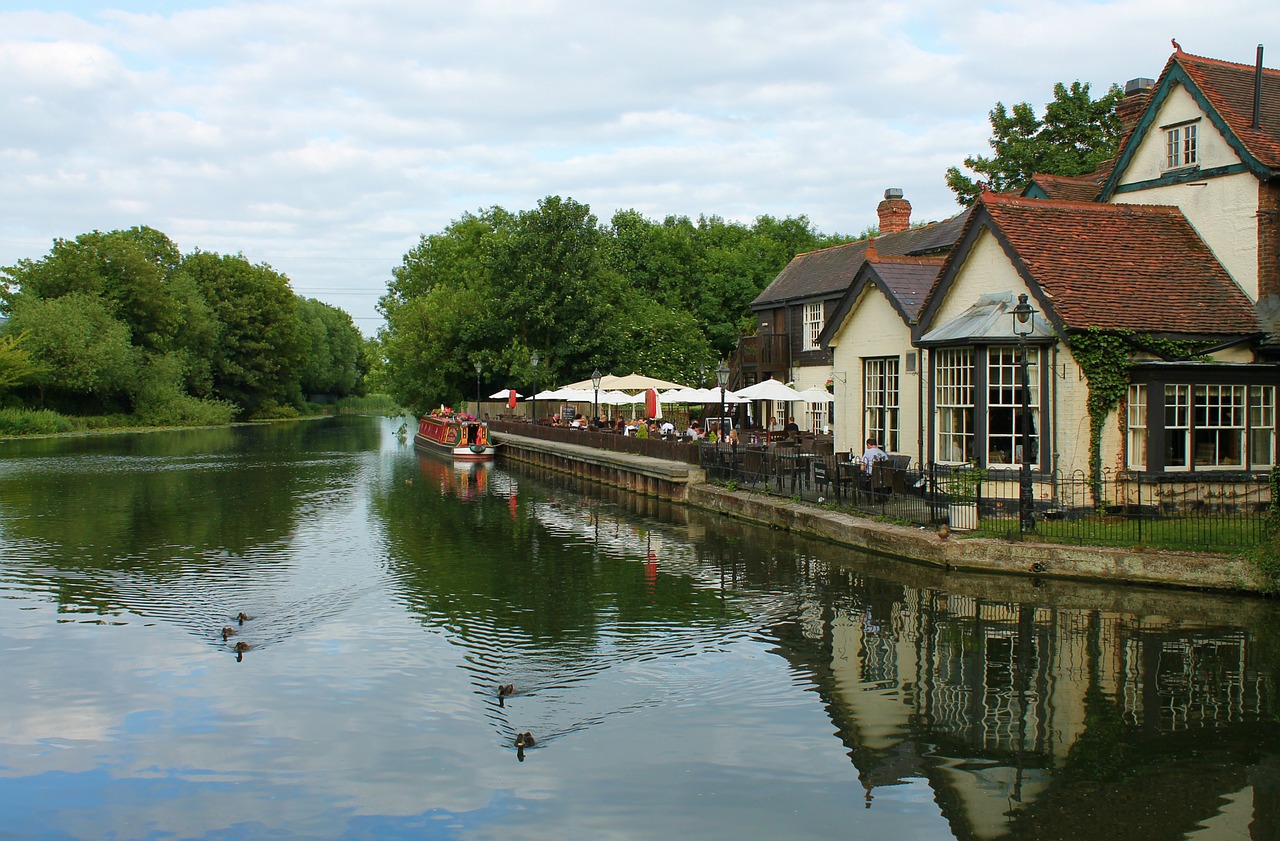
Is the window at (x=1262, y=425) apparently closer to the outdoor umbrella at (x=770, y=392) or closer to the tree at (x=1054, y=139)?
the outdoor umbrella at (x=770, y=392)

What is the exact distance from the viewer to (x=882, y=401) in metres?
25.4

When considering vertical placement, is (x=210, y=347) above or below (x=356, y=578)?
above

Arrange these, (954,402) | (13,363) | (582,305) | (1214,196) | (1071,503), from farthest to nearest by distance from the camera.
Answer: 1. (13,363)
2. (582,305)
3. (954,402)
4. (1214,196)
5. (1071,503)

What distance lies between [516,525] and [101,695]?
47.8 feet

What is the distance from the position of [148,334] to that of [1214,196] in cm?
7793

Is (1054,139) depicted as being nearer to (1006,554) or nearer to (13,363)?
(1006,554)

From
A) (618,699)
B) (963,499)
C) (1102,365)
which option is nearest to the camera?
(618,699)

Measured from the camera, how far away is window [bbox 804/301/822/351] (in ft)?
132

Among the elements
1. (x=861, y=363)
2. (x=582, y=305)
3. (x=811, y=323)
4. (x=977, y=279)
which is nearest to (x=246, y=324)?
(x=582, y=305)

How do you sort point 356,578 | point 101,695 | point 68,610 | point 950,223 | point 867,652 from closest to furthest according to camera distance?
point 101,695 < point 867,652 < point 68,610 < point 356,578 < point 950,223

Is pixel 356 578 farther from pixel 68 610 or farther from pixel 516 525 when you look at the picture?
pixel 516 525

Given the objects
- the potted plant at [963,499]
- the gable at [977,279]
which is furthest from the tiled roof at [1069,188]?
the potted plant at [963,499]

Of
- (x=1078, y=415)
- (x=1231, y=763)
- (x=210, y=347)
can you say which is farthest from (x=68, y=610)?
(x=210, y=347)

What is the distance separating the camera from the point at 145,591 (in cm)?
1683
